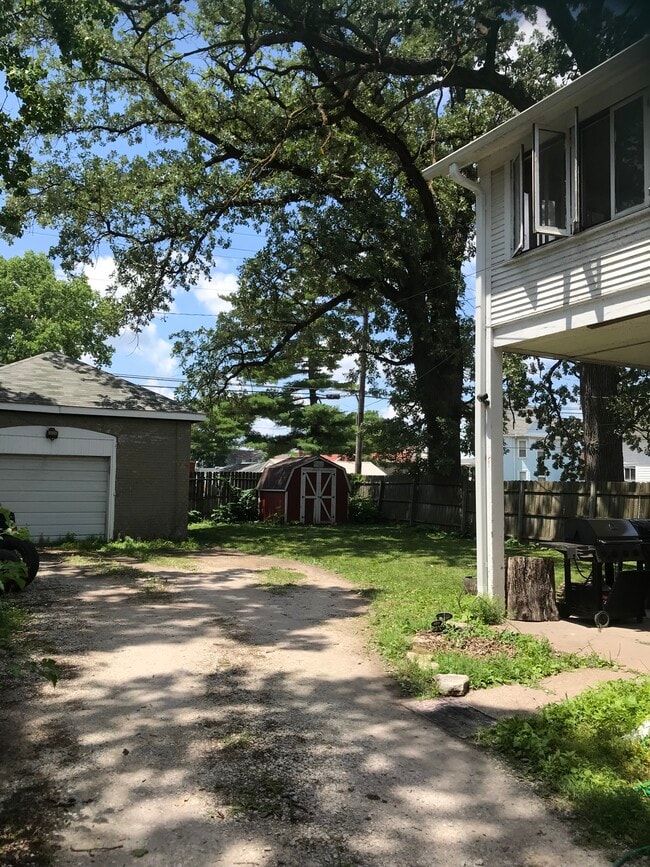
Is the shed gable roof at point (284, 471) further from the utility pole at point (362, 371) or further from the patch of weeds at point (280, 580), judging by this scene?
the patch of weeds at point (280, 580)

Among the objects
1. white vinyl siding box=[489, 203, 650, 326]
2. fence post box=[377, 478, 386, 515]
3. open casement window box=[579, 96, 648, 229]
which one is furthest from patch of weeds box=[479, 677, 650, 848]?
fence post box=[377, 478, 386, 515]

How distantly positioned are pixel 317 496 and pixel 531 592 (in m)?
15.4

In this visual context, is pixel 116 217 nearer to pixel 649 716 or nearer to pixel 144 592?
pixel 144 592

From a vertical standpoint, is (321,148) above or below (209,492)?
above

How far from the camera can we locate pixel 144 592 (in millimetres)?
8828

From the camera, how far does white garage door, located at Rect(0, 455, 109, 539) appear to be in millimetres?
13680

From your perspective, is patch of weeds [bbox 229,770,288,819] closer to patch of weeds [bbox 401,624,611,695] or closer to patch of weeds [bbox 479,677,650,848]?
patch of weeds [bbox 479,677,650,848]

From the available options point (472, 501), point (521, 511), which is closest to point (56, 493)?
point (472, 501)

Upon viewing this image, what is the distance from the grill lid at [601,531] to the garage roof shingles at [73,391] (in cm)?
1017

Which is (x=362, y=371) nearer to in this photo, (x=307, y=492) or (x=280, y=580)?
(x=307, y=492)

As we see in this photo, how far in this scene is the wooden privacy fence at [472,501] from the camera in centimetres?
1391

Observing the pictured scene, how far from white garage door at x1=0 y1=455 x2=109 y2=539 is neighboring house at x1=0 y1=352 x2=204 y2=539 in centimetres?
2

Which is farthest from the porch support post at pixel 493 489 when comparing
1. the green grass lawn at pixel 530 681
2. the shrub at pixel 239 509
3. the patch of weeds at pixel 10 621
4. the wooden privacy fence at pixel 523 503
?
the shrub at pixel 239 509

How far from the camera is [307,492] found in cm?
2227
